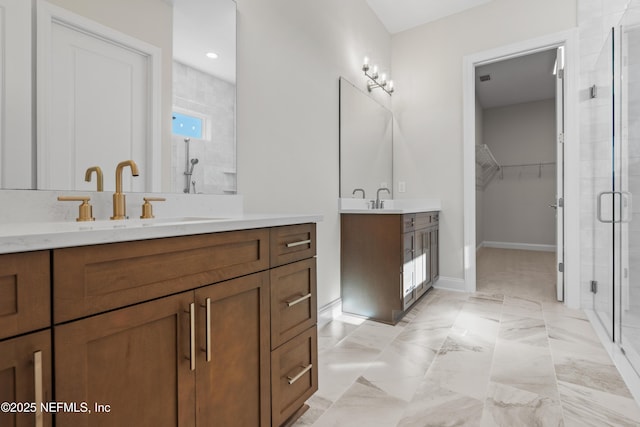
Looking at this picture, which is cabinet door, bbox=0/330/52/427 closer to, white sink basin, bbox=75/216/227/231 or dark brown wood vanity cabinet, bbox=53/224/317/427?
dark brown wood vanity cabinet, bbox=53/224/317/427

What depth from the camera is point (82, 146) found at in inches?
44.0

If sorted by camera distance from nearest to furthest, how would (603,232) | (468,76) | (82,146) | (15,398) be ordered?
(15,398) → (82,146) → (603,232) → (468,76)

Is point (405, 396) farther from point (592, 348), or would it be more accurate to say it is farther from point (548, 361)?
point (592, 348)

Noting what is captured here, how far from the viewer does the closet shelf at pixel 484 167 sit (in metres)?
4.97

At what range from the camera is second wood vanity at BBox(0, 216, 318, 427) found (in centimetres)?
58

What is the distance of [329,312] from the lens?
2.41m

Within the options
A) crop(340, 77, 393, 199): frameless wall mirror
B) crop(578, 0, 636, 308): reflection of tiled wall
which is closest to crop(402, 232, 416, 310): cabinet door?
crop(340, 77, 393, 199): frameless wall mirror

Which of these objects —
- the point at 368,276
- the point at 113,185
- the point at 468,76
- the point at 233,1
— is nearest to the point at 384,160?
the point at 468,76

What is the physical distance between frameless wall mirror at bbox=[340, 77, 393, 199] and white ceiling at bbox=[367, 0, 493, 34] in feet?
3.05

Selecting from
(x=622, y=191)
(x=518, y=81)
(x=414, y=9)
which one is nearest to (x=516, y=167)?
(x=518, y=81)

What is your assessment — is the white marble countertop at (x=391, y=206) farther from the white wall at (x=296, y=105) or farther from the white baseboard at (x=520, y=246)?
the white baseboard at (x=520, y=246)

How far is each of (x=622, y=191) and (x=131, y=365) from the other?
2.57m

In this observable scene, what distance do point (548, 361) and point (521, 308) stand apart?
0.96 metres

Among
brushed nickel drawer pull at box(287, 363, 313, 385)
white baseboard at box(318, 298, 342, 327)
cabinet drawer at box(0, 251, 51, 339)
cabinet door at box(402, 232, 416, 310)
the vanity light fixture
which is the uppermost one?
the vanity light fixture
